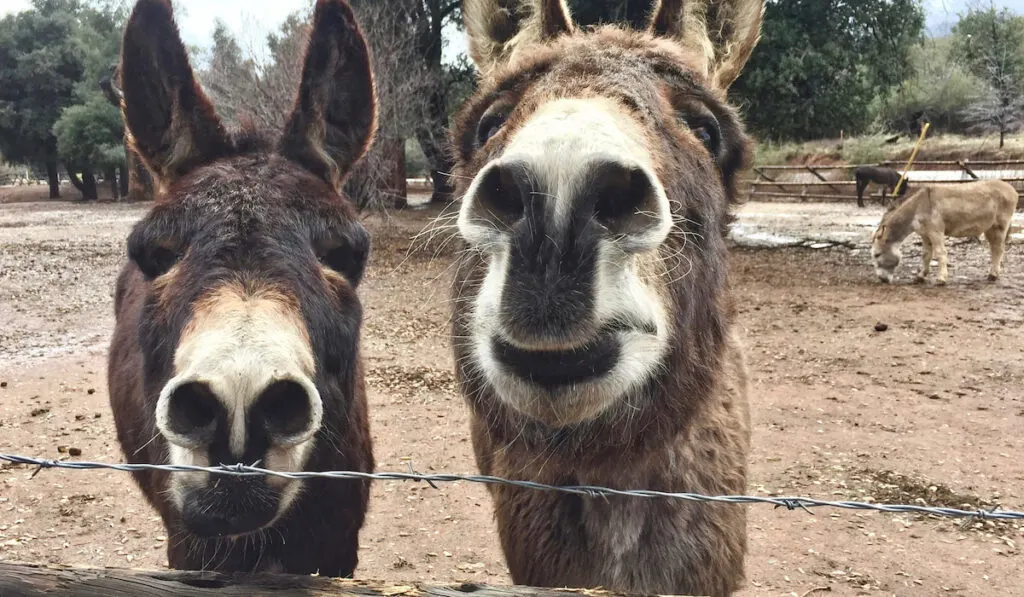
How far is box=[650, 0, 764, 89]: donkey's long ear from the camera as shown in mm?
3230

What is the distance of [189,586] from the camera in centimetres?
174

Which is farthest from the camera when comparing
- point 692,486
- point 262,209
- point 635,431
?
point 692,486

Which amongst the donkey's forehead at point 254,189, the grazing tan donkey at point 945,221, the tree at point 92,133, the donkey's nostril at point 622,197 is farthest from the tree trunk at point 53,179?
the donkey's nostril at point 622,197

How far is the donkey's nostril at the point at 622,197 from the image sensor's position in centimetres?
168

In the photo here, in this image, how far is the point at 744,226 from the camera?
78.0 ft

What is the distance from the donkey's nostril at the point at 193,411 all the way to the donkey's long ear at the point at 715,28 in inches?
101

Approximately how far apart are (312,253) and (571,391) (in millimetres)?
1350

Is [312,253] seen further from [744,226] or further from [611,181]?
[744,226]

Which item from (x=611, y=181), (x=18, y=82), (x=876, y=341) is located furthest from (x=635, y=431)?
(x=18, y=82)

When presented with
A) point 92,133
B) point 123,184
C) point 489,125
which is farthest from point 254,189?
point 123,184

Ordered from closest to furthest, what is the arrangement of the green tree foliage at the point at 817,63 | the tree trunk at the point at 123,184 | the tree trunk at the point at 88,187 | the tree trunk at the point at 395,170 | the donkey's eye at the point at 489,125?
1. the donkey's eye at the point at 489,125
2. the green tree foliage at the point at 817,63
3. the tree trunk at the point at 395,170
4. the tree trunk at the point at 88,187
5. the tree trunk at the point at 123,184

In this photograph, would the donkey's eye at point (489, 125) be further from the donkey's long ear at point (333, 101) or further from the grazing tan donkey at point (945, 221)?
the grazing tan donkey at point (945, 221)

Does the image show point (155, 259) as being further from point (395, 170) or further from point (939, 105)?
point (939, 105)

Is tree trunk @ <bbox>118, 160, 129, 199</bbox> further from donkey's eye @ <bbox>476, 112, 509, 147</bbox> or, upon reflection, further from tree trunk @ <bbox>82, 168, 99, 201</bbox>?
donkey's eye @ <bbox>476, 112, 509, 147</bbox>
